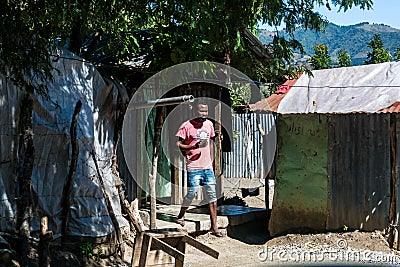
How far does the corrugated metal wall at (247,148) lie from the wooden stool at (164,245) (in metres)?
9.93

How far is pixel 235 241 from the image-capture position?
9414 millimetres

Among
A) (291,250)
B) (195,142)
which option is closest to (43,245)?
(195,142)

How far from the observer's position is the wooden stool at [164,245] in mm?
6070

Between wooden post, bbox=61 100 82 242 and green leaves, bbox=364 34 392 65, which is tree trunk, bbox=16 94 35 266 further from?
green leaves, bbox=364 34 392 65

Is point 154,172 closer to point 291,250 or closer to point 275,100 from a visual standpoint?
point 291,250

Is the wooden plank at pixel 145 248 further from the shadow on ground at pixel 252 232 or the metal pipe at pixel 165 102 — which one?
the shadow on ground at pixel 252 232

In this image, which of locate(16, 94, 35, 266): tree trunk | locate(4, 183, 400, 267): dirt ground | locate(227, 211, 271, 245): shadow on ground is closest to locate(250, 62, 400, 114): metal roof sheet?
locate(4, 183, 400, 267): dirt ground

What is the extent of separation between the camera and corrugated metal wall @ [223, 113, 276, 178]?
1655 cm

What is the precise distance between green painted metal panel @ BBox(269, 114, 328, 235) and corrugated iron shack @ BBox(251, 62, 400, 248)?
0.05 ft

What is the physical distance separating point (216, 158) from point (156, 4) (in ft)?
13.2

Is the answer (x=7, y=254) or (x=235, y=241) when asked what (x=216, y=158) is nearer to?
(x=235, y=241)

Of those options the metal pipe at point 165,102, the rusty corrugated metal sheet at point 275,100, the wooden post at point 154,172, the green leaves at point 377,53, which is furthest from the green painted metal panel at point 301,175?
the green leaves at point 377,53

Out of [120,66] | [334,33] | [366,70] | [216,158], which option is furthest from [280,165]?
[334,33]

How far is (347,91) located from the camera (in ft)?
31.6
